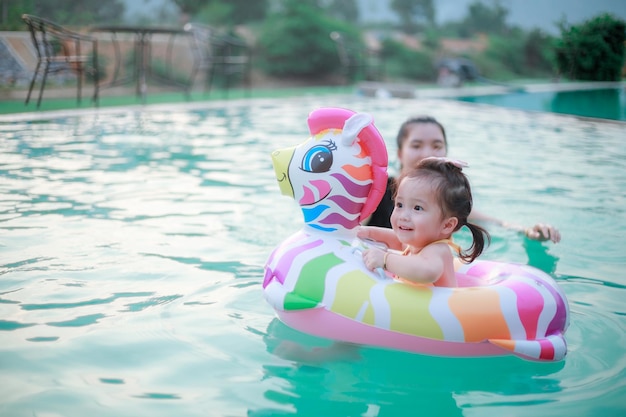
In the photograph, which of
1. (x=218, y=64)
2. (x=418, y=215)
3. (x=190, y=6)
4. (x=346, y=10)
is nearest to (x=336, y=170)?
(x=418, y=215)

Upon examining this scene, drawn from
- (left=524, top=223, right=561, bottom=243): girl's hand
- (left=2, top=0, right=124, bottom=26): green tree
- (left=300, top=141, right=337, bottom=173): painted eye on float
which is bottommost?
(left=524, top=223, right=561, bottom=243): girl's hand

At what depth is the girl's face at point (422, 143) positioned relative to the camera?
3932 millimetres

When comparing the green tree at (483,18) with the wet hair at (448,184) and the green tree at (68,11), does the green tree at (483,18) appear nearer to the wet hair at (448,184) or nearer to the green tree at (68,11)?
the green tree at (68,11)

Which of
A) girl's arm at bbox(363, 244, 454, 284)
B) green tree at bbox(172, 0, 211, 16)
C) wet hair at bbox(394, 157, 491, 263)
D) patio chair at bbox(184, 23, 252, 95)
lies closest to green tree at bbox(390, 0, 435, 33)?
green tree at bbox(172, 0, 211, 16)

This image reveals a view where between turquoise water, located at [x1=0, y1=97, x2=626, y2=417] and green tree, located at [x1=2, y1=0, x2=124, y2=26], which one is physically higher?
green tree, located at [x1=2, y1=0, x2=124, y2=26]

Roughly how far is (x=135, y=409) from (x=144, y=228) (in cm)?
226

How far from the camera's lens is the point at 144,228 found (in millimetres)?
4211

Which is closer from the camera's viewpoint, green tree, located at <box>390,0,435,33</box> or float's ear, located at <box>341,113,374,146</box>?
float's ear, located at <box>341,113,374,146</box>

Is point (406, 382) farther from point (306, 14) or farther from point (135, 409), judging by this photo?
point (306, 14)

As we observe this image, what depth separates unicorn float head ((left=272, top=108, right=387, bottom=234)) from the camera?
2.58 metres

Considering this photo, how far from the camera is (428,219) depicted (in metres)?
2.44

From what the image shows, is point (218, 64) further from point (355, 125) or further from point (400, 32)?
point (400, 32)

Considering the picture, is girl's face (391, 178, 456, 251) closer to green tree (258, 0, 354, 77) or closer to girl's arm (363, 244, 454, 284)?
girl's arm (363, 244, 454, 284)

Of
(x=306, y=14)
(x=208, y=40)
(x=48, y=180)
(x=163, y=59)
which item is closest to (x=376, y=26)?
(x=306, y=14)
